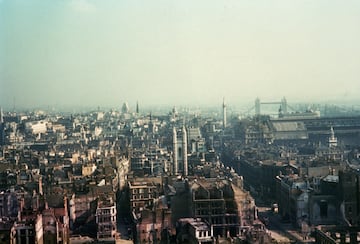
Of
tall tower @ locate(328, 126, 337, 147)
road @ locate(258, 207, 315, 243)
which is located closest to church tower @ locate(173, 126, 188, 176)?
road @ locate(258, 207, 315, 243)

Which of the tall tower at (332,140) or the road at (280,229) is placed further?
the tall tower at (332,140)

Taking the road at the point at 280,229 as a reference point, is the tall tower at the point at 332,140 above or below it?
above

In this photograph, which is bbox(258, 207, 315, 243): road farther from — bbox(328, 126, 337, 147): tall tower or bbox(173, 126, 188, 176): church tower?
bbox(328, 126, 337, 147): tall tower

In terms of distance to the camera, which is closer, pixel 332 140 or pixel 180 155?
pixel 180 155

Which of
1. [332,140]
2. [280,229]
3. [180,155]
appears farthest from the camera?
[332,140]

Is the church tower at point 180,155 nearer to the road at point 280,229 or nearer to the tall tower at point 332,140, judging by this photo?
the road at point 280,229

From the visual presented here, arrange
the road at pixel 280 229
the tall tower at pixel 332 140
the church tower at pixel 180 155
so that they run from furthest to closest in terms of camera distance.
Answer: the tall tower at pixel 332 140, the church tower at pixel 180 155, the road at pixel 280 229

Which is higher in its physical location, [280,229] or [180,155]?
[180,155]

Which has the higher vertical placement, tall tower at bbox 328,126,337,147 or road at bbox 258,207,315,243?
tall tower at bbox 328,126,337,147

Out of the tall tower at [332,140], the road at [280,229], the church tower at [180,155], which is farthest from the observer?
the tall tower at [332,140]

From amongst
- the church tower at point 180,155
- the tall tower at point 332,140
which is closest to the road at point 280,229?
the church tower at point 180,155

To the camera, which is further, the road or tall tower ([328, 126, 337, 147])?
tall tower ([328, 126, 337, 147])

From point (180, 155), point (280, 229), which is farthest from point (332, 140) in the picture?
point (280, 229)

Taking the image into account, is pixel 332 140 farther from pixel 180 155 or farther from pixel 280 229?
pixel 280 229
